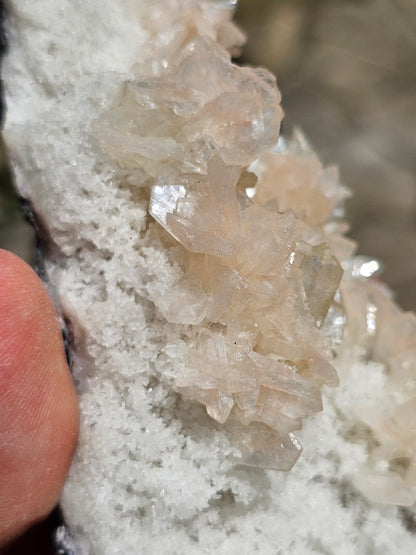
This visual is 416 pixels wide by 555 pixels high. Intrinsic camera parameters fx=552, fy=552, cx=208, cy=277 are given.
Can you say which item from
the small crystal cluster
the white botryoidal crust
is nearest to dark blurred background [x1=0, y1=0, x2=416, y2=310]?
the small crystal cluster

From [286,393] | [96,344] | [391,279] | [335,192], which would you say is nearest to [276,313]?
[286,393]

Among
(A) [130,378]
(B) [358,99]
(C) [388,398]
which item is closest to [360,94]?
(B) [358,99]

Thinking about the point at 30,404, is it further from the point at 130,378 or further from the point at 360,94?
the point at 360,94

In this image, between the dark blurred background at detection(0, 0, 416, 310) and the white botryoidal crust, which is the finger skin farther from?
the dark blurred background at detection(0, 0, 416, 310)

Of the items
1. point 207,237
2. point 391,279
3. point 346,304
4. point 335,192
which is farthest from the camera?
point 391,279

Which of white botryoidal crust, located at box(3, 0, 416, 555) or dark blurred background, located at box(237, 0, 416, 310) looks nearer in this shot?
white botryoidal crust, located at box(3, 0, 416, 555)

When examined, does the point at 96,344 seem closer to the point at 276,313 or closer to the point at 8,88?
the point at 276,313
